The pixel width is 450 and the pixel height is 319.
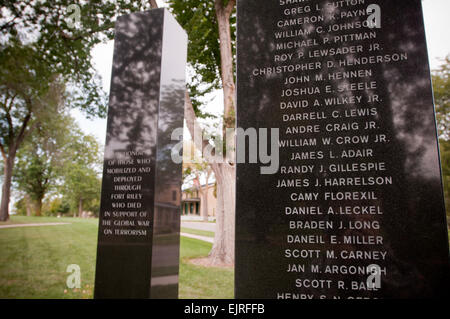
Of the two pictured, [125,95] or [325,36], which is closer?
[325,36]

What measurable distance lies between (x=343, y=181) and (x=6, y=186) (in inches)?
788

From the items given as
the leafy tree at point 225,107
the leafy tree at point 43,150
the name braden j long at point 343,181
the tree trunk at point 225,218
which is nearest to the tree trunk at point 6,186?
the leafy tree at point 43,150

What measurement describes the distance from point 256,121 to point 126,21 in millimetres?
3800

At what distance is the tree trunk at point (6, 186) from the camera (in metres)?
15.3

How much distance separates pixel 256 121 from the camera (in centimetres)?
303

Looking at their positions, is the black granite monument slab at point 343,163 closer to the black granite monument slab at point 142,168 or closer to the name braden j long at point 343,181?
the name braden j long at point 343,181

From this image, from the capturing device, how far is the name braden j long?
259 cm

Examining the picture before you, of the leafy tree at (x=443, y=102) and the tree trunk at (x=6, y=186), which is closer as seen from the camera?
the tree trunk at (x=6, y=186)

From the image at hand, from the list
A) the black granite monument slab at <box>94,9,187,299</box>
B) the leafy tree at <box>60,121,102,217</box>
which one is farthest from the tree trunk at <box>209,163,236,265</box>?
the leafy tree at <box>60,121,102,217</box>

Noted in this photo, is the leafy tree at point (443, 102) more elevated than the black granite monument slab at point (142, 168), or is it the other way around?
the leafy tree at point (443, 102)

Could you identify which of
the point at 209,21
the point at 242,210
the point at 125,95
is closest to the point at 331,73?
the point at 242,210

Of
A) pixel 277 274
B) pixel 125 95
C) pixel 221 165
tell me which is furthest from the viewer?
pixel 221 165
